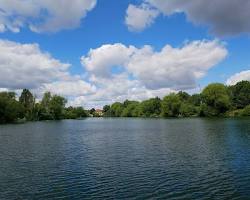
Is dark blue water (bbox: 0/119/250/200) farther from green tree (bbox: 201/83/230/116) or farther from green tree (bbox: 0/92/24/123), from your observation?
green tree (bbox: 201/83/230/116)

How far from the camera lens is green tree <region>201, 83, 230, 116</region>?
574 feet

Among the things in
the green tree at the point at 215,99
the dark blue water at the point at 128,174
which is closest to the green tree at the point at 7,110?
the green tree at the point at 215,99

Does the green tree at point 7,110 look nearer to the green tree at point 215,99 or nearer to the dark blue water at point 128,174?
the green tree at point 215,99

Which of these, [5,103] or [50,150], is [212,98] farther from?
[50,150]

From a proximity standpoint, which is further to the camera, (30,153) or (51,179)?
(30,153)

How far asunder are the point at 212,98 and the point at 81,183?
154511mm

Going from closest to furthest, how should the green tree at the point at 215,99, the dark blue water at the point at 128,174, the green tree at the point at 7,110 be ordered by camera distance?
1. the dark blue water at the point at 128,174
2. the green tree at the point at 7,110
3. the green tree at the point at 215,99

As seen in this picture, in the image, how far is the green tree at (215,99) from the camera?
175m

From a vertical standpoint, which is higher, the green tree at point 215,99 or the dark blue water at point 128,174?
the green tree at point 215,99

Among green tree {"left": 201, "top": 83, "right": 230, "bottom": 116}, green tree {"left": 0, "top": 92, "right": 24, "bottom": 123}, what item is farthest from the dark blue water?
green tree {"left": 201, "top": 83, "right": 230, "bottom": 116}

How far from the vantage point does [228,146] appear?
50.2 m

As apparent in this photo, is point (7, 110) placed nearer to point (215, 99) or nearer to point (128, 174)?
point (215, 99)

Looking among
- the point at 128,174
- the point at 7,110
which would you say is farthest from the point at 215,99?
the point at 128,174

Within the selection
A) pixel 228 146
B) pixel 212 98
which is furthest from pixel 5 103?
pixel 228 146
